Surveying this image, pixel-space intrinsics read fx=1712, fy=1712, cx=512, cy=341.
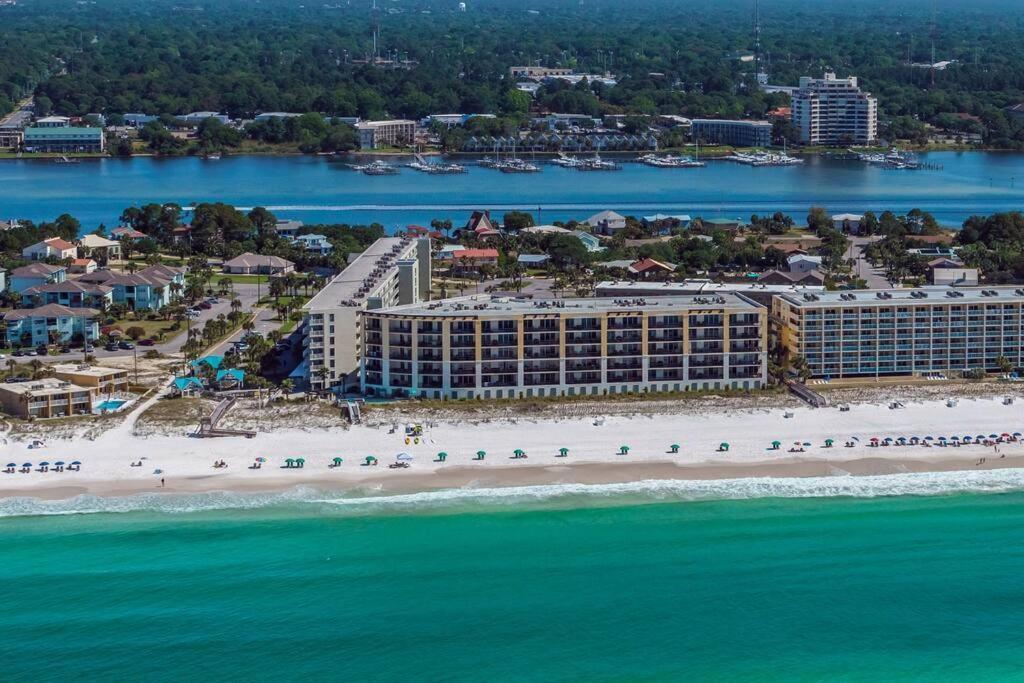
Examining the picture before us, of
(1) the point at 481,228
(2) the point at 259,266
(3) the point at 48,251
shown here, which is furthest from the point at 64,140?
(2) the point at 259,266

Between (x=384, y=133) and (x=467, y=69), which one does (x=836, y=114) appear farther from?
(x=467, y=69)

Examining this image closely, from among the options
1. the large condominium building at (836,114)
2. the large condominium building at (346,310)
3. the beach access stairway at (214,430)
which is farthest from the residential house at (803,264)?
the large condominium building at (836,114)

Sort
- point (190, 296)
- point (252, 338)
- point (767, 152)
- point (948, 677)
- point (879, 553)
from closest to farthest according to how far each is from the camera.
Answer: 1. point (948, 677)
2. point (879, 553)
3. point (252, 338)
4. point (190, 296)
5. point (767, 152)

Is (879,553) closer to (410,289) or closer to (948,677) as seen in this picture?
(948,677)

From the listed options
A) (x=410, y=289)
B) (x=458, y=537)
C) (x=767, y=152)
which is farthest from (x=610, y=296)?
(x=767, y=152)

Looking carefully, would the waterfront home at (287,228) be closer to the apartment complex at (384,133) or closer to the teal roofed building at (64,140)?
the apartment complex at (384,133)

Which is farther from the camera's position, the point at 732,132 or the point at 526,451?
the point at 732,132
